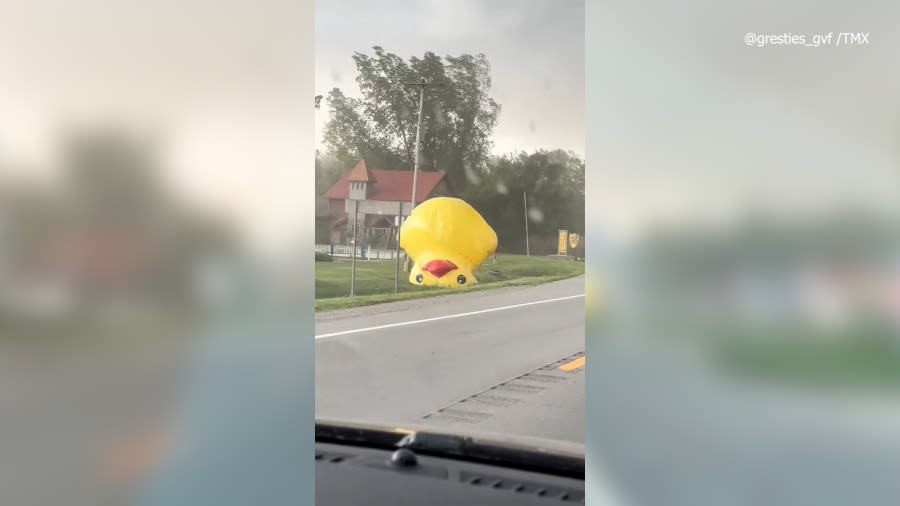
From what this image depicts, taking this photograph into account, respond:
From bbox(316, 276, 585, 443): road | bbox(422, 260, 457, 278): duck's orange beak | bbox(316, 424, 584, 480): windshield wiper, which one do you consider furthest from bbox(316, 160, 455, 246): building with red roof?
bbox(316, 424, 584, 480): windshield wiper

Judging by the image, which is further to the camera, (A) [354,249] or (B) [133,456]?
(A) [354,249]

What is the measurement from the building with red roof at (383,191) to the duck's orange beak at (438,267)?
14.4 inches

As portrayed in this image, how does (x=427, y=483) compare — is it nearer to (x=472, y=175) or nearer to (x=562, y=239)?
(x=562, y=239)

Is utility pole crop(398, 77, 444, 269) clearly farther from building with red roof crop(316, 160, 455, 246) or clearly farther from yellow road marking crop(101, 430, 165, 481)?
yellow road marking crop(101, 430, 165, 481)

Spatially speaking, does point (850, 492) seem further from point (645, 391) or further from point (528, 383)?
point (528, 383)

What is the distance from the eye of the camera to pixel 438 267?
5535mm

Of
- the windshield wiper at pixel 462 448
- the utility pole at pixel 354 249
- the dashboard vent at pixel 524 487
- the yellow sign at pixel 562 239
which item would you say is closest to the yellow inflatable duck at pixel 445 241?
the utility pole at pixel 354 249

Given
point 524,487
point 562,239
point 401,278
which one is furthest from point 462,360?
point 524,487

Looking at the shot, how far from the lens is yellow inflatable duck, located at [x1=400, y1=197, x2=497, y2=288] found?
17.5 feet

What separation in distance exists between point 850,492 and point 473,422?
2575mm

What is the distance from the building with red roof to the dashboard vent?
13.9ft

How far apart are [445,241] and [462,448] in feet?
13.8

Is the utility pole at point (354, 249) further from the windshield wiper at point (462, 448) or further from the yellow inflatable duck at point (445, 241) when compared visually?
the windshield wiper at point (462, 448)

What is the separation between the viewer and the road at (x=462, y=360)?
3.17 m
